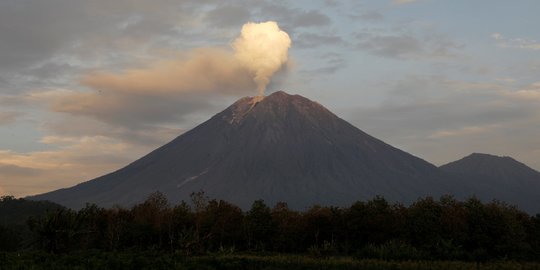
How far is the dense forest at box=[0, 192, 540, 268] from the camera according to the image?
172 feet

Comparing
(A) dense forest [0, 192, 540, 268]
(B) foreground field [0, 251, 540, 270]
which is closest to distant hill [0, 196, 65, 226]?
(A) dense forest [0, 192, 540, 268]

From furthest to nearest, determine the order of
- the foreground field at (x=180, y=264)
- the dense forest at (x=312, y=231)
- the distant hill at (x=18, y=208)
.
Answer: the distant hill at (x=18, y=208)
the dense forest at (x=312, y=231)
the foreground field at (x=180, y=264)

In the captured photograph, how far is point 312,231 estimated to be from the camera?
6775 centimetres

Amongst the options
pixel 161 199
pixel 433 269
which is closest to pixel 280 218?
pixel 161 199

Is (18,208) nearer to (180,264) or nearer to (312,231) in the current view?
(312,231)

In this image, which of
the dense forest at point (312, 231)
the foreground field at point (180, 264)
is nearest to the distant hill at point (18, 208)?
the dense forest at point (312, 231)

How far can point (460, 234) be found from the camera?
5722 cm

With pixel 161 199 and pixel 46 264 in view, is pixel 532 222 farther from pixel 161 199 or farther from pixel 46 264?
pixel 46 264

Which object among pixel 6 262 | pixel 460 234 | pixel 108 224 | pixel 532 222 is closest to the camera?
pixel 6 262

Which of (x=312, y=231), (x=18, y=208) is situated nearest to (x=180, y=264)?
(x=312, y=231)

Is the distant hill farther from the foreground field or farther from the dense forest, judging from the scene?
the foreground field

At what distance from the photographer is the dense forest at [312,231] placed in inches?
2064

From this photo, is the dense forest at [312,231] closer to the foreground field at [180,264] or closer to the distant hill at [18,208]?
the foreground field at [180,264]

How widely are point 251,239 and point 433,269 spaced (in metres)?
33.8
